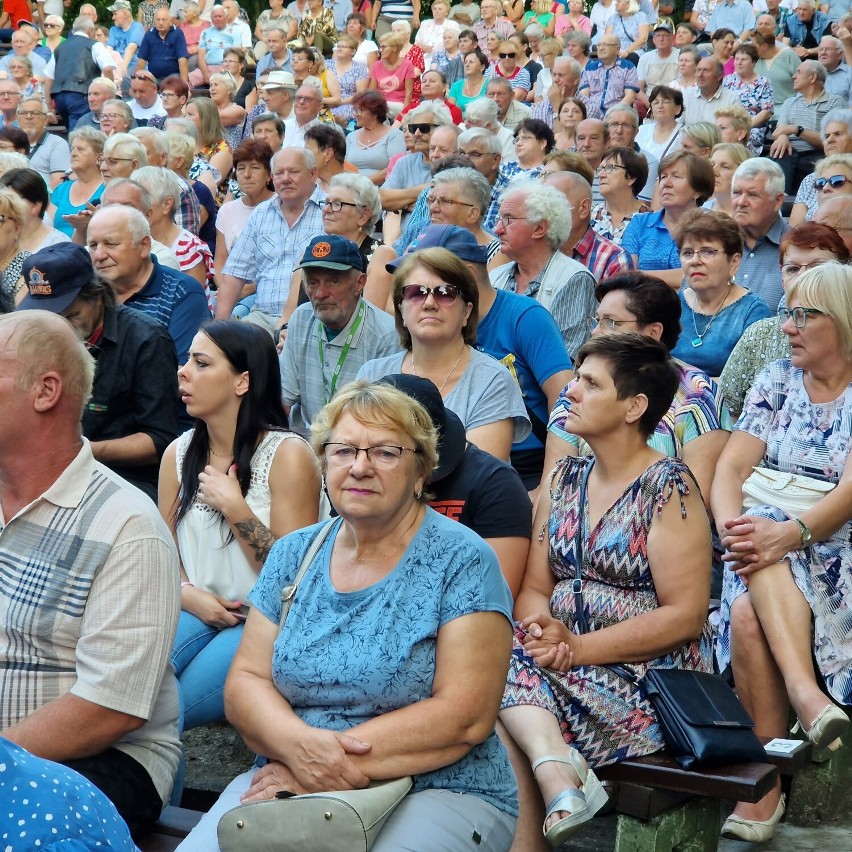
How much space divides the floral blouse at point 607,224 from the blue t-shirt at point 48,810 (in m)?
6.10

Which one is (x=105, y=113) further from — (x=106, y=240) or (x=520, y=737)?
(x=520, y=737)

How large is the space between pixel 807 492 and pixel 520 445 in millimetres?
1287

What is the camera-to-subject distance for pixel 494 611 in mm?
2697

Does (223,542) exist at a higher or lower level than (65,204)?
lower

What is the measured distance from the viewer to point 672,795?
9.93ft

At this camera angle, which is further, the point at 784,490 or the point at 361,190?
the point at 361,190

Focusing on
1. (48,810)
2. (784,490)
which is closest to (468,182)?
(784,490)

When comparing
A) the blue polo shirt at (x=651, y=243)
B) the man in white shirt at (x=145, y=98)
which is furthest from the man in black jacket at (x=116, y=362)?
the man in white shirt at (x=145, y=98)

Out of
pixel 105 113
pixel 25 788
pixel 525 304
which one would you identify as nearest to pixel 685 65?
pixel 105 113

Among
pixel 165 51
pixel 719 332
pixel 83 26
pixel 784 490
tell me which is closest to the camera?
pixel 784 490

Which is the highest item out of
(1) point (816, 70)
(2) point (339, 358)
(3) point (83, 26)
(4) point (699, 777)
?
(3) point (83, 26)

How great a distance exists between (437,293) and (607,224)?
3.51m

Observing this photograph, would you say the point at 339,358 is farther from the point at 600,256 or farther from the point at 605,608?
the point at 605,608

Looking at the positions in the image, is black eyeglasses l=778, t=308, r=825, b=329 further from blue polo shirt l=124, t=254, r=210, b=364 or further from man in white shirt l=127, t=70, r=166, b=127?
man in white shirt l=127, t=70, r=166, b=127
